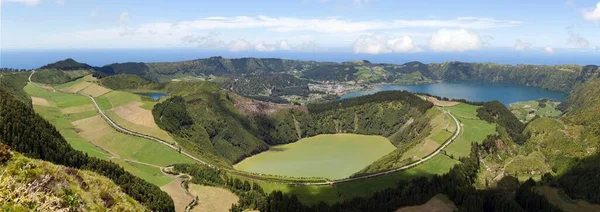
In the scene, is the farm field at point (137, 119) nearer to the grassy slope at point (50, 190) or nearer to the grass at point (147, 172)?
the grass at point (147, 172)

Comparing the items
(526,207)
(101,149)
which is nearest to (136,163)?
(101,149)

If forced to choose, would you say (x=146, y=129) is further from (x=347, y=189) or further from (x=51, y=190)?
(x=51, y=190)

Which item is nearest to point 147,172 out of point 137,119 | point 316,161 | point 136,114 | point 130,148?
point 130,148

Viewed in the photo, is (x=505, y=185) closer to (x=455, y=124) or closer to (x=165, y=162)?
(x=455, y=124)

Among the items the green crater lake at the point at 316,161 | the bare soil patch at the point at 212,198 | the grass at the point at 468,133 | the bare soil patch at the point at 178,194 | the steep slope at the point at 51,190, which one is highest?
the steep slope at the point at 51,190

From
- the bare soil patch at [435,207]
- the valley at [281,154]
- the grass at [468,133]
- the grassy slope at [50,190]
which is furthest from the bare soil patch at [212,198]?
the grass at [468,133]
